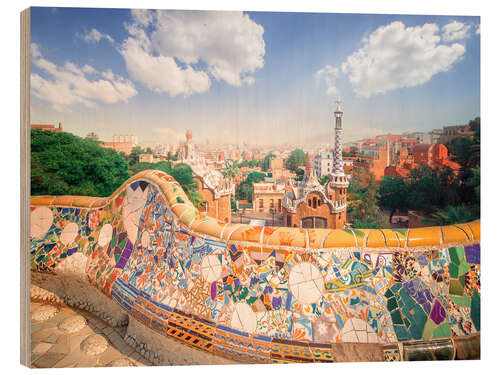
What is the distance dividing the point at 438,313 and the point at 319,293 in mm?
1208

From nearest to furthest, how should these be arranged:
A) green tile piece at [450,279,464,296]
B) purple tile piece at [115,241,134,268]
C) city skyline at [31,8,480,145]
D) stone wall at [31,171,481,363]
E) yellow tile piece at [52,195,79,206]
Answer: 1. stone wall at [31,171,481,363]
2. green tile piece at [450,279,464,296]
3. city skyline at [31,8,480,145]
4. purple tile piece at [115,241,134,268]
5. yellow tile piece at [52,195,79,206]

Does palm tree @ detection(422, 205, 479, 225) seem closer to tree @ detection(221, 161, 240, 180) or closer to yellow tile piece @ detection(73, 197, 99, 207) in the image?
tree @ detection(221, 161, 240, 180)

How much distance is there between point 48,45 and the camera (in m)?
3.45

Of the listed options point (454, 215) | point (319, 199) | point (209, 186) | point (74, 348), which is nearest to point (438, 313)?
point (454, 215)

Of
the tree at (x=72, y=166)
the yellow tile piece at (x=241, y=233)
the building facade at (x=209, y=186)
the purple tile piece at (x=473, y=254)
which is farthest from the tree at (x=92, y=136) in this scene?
the purple tile piece at (x=473, y=254)

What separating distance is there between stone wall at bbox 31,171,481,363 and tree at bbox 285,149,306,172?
0.73m

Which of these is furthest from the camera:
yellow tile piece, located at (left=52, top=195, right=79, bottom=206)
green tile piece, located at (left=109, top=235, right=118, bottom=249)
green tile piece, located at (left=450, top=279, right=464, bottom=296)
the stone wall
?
yellow tile piece, located at (left=52, top=195, right=79, bottom=206)

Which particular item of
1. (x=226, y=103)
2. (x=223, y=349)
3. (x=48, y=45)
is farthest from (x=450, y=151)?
(x=48, y=45)

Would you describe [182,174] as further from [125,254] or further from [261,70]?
[261,70]

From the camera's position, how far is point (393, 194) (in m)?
3.49

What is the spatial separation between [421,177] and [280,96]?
174 cm

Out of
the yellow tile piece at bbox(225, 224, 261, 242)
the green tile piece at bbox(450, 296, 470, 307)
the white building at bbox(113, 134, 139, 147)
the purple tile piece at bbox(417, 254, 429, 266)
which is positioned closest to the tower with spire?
the purple tile piece at bbox(417, 254, 429, 266)

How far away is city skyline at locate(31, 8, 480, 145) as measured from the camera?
344 cm

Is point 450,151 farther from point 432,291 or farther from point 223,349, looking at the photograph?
point 223,349
